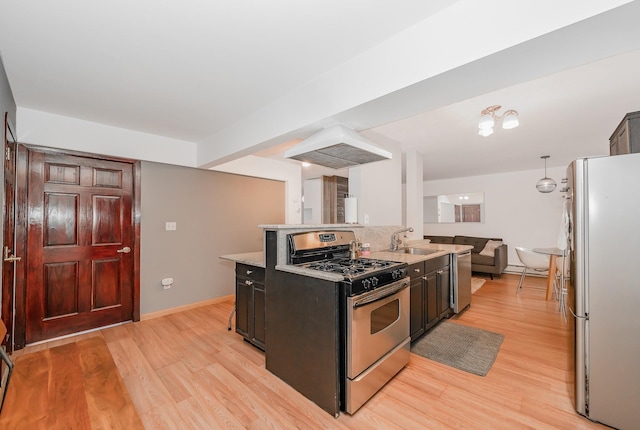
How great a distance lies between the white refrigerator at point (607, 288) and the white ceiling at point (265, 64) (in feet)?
2.40

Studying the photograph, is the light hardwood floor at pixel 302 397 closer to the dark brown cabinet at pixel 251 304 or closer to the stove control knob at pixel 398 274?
the dark brown cabinet at pixel 251 304

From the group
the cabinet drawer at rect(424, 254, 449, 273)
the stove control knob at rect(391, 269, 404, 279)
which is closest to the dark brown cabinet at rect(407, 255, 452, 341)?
the cabinet drawer at rect(424, 254, 449, 273)

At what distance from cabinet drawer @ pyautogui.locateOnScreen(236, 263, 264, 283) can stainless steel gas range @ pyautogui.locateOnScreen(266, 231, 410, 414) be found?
272 millimetres

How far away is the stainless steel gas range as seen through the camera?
1759 mm

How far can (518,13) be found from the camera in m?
1.21

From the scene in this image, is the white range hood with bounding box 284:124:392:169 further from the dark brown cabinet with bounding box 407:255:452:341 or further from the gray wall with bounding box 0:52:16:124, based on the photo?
the gray wall with bounding box 0:52:16:124

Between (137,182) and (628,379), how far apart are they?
475 cm

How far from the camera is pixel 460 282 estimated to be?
351 cm

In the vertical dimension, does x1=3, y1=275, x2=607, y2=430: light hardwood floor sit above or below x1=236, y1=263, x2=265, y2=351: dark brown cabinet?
below

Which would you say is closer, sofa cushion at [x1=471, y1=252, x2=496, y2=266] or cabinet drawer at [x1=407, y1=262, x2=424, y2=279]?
cabinet drawer at [x1=407, y1=262, x2=424, y2=279]

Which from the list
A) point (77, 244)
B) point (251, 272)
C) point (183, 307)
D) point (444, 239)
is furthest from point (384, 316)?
point (444, 239)

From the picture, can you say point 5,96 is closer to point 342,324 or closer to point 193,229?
point 193,229

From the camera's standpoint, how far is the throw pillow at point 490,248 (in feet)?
18.7

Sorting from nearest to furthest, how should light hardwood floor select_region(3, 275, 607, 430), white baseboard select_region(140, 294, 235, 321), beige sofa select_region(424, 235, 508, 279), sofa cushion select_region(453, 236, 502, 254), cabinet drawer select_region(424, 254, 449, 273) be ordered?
1. light hardwood floor select_region(3, 275, 607, 430)
2. cabinet drawer select_region(424, 254, 449, 273)
3. white baseboard select_region(140, 294, 235, 321)
4. beige sofa select_region(424, 235, 508, 279)
5. sofa cushion select_region(453, 236, 502, 254)
